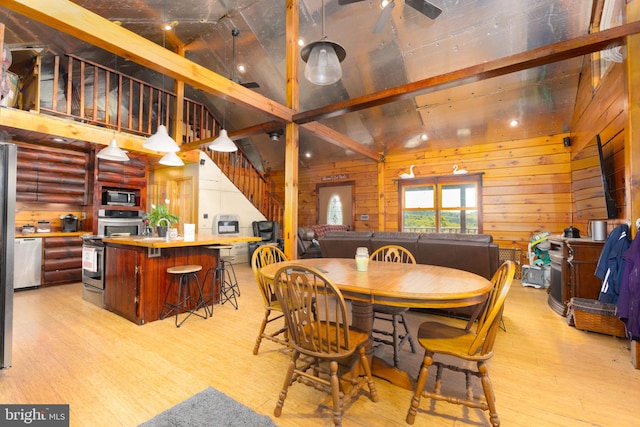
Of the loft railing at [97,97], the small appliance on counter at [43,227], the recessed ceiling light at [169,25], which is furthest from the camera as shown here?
the recessed ceiling light at [169,25]

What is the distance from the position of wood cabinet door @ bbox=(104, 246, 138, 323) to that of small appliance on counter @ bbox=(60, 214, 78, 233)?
253cm

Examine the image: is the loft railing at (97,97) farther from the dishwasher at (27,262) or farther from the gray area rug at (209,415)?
the gray area rug at (209,415)

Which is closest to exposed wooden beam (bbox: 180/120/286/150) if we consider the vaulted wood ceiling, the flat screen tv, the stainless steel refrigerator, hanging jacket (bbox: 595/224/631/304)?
the vaulted wood ceiling

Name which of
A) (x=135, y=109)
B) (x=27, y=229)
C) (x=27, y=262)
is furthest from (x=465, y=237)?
(x=135, y=109)

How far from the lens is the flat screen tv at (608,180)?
10.3ft

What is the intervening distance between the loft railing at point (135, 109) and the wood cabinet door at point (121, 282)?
2.71 m

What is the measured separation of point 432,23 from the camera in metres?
4.37

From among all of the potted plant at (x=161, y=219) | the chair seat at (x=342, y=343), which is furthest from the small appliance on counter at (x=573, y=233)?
the potted plant at (x=161, y=219)

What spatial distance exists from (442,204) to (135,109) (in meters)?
7.70

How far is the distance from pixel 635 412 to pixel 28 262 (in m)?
7.02

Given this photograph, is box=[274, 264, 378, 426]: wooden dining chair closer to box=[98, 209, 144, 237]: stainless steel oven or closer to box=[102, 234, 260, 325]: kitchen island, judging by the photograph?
box=[102, 234, 260, 325]: kitchen island

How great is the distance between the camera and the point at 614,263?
250 cm

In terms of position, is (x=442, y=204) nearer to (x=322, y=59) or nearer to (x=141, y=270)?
(x=322, y=59)

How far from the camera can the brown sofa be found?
9.90ft
